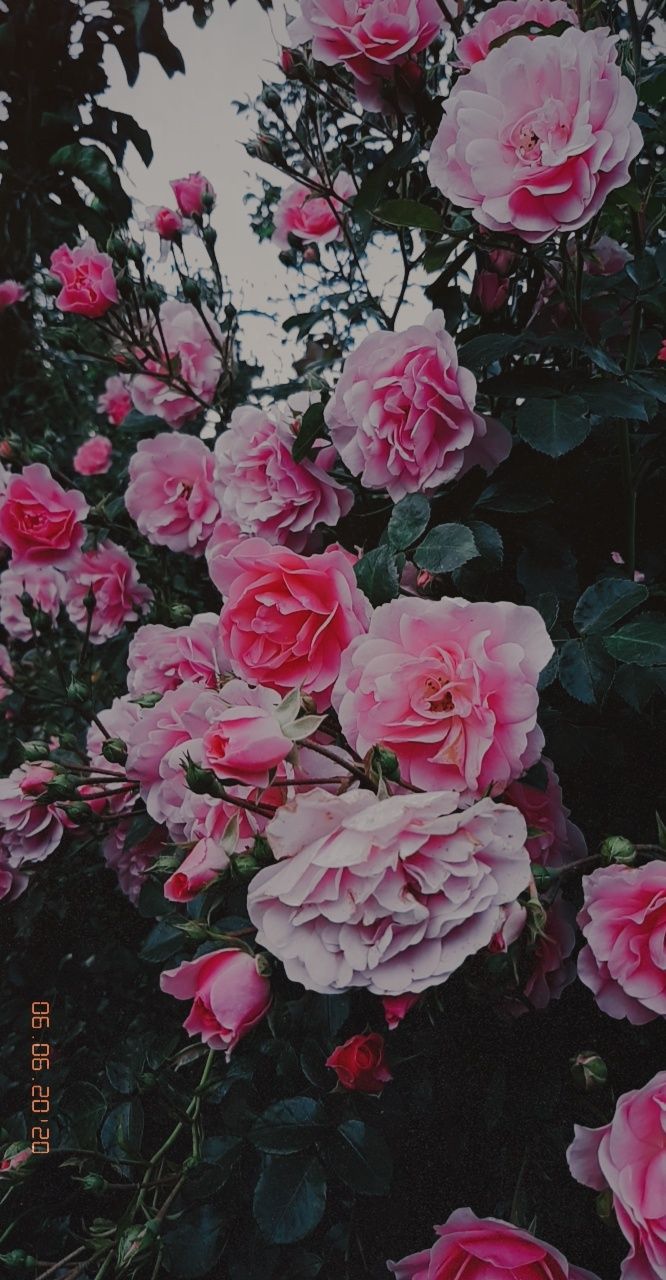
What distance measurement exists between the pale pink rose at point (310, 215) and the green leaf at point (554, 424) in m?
0.67

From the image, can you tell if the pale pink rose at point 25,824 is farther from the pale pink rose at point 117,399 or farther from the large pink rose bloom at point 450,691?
the pale pink rose at point 117,399

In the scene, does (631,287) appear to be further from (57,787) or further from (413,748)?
(57,787)

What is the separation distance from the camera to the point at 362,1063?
24.2 inches

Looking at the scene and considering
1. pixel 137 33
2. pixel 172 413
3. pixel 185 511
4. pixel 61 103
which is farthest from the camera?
pixel 61 103

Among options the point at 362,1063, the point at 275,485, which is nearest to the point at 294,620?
the point at 275,485

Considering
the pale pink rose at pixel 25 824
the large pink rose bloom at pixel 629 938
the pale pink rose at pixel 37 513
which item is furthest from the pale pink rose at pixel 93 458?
the large pink rose bloom at pixel 629 938

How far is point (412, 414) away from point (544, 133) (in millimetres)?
216

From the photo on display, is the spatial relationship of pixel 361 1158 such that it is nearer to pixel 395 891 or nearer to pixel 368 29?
pixel 395 891

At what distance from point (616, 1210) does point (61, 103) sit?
226 centimetres

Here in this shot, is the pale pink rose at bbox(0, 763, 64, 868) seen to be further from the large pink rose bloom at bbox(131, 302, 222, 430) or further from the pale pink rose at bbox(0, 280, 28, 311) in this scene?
the pale pink rose at bbox(0, 280, 28, 311)

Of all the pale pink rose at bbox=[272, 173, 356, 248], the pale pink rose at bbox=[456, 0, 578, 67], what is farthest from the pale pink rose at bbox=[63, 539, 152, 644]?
the pale pink rose at bbox=[456, 0, 578, 67]

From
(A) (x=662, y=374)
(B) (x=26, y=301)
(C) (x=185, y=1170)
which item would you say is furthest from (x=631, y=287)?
(B) (x=26, y=301)

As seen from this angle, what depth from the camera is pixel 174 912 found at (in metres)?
0.82

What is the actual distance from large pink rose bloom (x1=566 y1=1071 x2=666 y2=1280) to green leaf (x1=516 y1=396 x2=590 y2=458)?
44 centimetres
